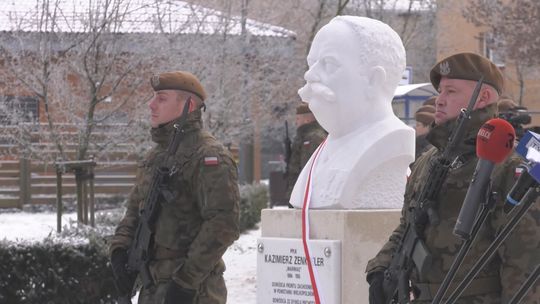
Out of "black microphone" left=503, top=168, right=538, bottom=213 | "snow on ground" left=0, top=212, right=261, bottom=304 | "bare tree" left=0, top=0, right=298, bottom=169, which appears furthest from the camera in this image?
"bare tree" left=0, top=0, right=298, bottom=169

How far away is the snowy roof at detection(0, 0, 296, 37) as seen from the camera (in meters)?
11.5

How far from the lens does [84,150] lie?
1105cm

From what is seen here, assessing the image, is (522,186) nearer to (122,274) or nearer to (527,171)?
(527,171)


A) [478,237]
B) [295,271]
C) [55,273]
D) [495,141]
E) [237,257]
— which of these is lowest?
[237,257]

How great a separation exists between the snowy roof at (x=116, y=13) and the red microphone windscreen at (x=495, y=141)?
8.61m

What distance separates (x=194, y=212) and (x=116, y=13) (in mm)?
6406

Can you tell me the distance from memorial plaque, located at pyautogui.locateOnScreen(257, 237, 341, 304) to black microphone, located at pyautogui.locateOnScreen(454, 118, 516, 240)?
321 centimetres

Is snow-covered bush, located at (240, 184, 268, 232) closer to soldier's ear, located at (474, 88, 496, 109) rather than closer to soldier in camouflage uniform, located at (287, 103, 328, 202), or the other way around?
soldier in camouflage uniform, located at (287, 103, 328, 202)

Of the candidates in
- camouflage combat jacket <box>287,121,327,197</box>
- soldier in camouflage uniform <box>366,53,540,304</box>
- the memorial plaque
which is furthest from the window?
soldier in camouflage uniform <box>366,53,540,304</box>

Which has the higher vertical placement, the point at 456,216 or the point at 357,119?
the point at 357,119

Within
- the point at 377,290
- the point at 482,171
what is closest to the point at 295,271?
the point at 377,290

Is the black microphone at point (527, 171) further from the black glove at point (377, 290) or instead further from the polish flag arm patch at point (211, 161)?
the polish flag arm patch at point (211, 161)

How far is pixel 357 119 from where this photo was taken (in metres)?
6.48

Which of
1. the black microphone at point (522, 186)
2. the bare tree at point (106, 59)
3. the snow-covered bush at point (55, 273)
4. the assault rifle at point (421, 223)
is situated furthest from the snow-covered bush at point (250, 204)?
the black microphone at point (522, 186)
